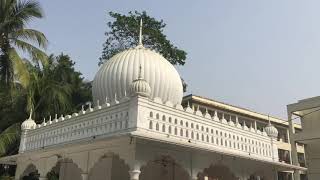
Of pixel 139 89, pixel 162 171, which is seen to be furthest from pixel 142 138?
pixel 162 171

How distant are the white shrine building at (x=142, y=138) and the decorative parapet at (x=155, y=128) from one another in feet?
0.08

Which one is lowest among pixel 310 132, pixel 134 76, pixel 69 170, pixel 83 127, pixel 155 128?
pixel 69 170

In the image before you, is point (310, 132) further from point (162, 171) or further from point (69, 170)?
point (69, 170)

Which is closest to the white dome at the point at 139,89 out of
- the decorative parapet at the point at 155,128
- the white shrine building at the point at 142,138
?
the white shrine building at the point at 142,138

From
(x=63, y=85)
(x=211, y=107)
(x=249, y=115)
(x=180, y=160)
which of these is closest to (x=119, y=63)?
(x=180, y=160)

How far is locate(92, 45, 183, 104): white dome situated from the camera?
11.9 metres

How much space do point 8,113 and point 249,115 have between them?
24485mm

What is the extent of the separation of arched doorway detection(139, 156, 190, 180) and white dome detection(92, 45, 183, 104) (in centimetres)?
202

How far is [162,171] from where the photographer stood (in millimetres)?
12250

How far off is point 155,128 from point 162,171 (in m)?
3.35

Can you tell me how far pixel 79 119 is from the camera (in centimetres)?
1116

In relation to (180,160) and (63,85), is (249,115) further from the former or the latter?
(180,160)

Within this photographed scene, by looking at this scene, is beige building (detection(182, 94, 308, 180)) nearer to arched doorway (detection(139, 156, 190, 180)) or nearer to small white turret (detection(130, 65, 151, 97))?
arched doorway (detection(139, 156, 190, 180))

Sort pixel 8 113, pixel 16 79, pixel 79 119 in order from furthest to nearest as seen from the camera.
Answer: pixel 8 113
pixel 16 79
pixel 79 119
